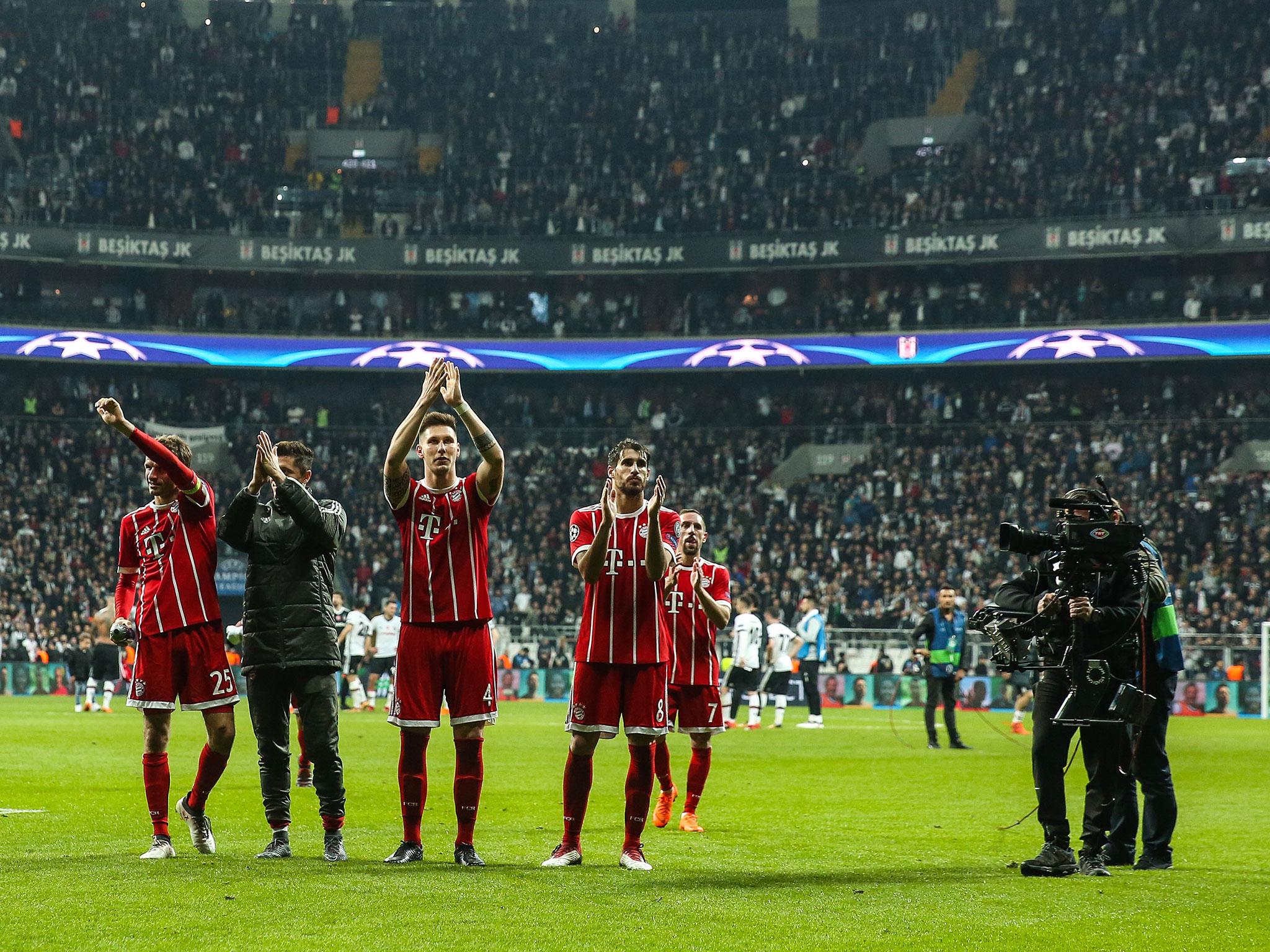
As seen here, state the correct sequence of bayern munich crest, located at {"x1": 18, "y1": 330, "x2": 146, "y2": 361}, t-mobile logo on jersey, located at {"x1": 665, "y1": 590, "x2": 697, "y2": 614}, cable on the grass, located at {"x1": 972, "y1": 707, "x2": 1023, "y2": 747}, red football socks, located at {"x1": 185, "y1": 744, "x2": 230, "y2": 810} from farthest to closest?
bayern munich crest, located at {"x1": 18, "y1": 330, "x2": 146, "y2": 361} < cable on the grass, located at {"x1": 972, "y1": 707, "x2": 1023, "y2": 747} < t-mobile logo on jersey, located at {"x1": 665, "y1": 590, "x2": 697, "y2": 614} < red football socks, located at {"x1": 185, "y1": 744, "x2": 230, "y2": 810}

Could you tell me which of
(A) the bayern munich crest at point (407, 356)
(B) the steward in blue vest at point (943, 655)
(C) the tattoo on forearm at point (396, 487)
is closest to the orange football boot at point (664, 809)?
(C) the tattoo on forearm at point (396, 487)

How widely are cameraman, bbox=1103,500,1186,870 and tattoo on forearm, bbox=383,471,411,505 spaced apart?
4.37 m

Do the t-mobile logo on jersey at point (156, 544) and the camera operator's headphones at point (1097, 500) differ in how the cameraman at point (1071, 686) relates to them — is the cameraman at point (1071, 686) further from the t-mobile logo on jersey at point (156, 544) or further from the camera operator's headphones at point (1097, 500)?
the t-mobile logo on jersey at point (156, 544)

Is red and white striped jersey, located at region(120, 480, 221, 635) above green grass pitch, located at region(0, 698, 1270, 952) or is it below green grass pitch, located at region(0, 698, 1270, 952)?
above

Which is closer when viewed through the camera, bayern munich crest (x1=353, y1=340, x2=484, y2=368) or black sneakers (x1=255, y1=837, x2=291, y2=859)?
black sneakers (x1=255, y1=837, x2=291, y2=859)

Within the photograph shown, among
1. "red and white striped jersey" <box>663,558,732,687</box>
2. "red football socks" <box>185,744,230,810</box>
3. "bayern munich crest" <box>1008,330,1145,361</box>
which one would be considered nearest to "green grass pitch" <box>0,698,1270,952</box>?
"red football socks" <box>185,744,230,810</box>

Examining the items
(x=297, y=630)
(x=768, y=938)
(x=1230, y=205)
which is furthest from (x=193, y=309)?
(x=768, y=938)

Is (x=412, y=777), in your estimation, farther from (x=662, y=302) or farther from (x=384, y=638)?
(x=662, y=302)

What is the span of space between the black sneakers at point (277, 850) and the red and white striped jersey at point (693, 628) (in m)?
3.54

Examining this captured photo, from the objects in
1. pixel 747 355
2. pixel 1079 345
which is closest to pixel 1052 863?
pixel 1079 345

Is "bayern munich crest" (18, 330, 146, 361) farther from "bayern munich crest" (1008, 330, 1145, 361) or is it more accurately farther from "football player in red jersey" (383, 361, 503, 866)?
"football player in red jersey" (383, 361, 503, 866)

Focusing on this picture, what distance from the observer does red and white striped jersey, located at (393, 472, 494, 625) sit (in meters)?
8.43

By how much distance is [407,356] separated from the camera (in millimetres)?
44906

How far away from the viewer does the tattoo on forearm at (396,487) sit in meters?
8.24
